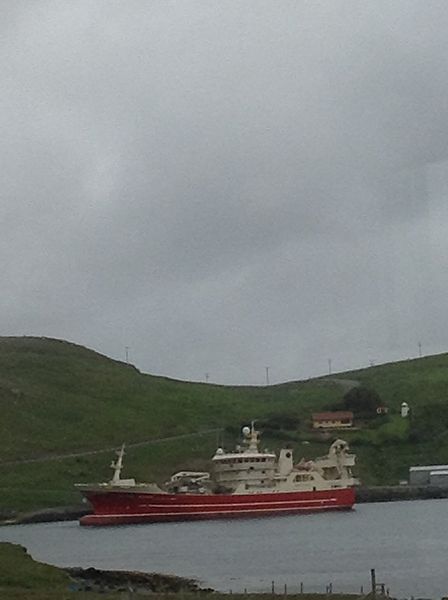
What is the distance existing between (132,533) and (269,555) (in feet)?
92.5

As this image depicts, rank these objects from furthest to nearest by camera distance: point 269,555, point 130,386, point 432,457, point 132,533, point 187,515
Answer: point 130,386 → point 432,457 → point 187,515 → point 132,533 → point 269,555

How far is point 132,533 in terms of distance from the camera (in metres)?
83.4

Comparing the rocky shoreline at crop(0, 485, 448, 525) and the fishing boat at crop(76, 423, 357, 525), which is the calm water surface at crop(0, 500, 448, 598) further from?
the rocky shoreline at crop(0, 485, 448, 525)

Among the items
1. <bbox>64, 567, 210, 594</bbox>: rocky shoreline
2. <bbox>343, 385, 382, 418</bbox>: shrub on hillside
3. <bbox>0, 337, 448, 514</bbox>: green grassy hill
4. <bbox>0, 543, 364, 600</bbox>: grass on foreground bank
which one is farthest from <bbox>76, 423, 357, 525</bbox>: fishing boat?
<bbox>0, 543, 364, 600</bbox>: grass on foreground bank

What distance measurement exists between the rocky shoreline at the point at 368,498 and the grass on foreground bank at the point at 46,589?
54.7 meters

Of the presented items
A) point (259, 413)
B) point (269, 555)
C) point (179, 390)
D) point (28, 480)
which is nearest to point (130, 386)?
point (179, 390)

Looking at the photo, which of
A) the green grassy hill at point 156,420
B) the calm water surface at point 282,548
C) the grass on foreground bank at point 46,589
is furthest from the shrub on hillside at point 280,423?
the grass on foreground bank at point 46,589

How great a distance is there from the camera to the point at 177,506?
305ft

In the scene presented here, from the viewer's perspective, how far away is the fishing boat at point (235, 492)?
92688 mm

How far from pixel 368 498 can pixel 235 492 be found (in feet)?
57.3

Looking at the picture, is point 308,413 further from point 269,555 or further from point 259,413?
point 269,555

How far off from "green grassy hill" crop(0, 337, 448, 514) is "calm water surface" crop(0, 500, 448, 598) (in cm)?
1235

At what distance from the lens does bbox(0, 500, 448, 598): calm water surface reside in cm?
4388

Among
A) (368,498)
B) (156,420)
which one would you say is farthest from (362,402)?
(156,420)
